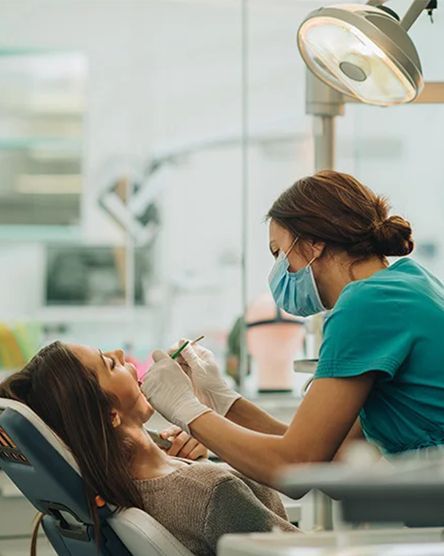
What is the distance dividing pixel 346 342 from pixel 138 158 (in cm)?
258

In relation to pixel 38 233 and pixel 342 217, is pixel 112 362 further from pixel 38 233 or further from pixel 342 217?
pixel 38 233

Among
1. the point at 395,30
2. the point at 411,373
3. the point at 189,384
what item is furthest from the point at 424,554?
the point at 395,30

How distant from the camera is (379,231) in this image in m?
2.02

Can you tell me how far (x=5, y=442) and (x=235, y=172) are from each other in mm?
2461

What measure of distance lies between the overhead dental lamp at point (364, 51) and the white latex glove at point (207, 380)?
0.64 metres

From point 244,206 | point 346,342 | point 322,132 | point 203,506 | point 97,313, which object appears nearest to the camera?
point 346,342

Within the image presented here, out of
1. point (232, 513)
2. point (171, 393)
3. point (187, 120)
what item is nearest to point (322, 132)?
point (171, 393)

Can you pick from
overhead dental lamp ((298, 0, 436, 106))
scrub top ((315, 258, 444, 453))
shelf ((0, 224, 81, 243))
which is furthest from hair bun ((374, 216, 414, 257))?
shelf ((0, 224, 81, 243))

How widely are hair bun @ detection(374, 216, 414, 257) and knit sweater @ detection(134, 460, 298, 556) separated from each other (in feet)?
1.59

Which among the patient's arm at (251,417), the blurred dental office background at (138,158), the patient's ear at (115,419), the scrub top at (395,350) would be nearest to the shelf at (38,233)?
the blurred dental office background at (138,158)

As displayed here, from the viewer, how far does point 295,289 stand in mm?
2131

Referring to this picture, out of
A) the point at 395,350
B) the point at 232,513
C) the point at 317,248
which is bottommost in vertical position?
the point at 232,513

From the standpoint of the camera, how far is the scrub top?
6.07ft

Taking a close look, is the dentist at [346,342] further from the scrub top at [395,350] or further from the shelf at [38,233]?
the shelf at [38,233]
